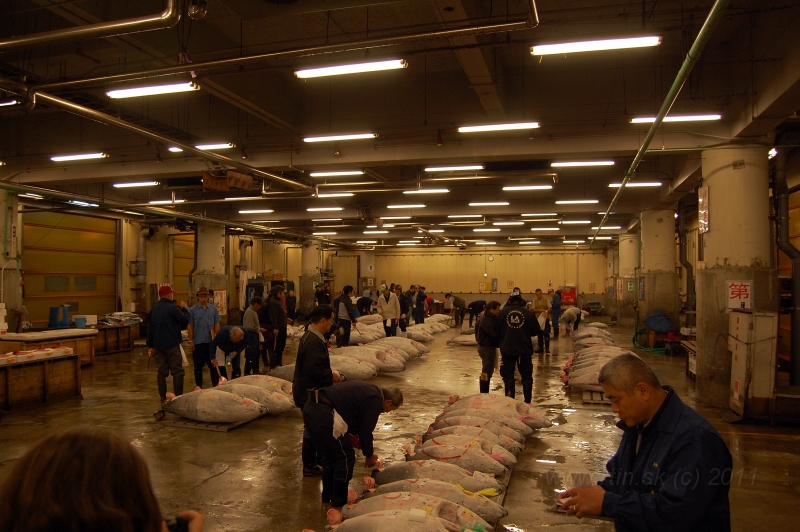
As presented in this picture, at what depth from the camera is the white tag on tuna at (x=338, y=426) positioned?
16.4ft

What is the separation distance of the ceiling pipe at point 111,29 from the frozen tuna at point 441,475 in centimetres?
461

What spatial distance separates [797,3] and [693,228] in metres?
17.4

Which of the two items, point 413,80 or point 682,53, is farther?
point 413,80

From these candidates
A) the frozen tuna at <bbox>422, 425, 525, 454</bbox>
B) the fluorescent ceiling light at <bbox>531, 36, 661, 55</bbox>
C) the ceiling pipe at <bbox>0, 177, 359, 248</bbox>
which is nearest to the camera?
the frozen tuna at <bbox>422, 425, 525, 454</bbox>

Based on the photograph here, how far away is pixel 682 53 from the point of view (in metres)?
9.34

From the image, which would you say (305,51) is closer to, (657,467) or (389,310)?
(657,467)

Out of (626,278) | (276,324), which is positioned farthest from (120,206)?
(626,278)

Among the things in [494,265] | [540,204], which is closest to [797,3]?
[540,204]

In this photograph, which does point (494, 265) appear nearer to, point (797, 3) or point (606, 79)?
point (606, 79)

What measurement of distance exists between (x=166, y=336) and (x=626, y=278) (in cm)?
1978

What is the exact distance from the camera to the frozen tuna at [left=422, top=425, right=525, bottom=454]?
5.90 meters

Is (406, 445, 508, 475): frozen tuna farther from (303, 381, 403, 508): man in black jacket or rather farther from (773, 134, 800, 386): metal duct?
(773, 134, 800, 386): metal duct

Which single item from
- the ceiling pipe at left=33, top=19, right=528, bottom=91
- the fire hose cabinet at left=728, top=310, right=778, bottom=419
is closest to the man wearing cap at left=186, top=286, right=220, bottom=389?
the ceiling pipe at left=33, top=19, right=528, bottom=91

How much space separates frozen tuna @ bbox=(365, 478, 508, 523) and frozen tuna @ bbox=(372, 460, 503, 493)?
29cm
